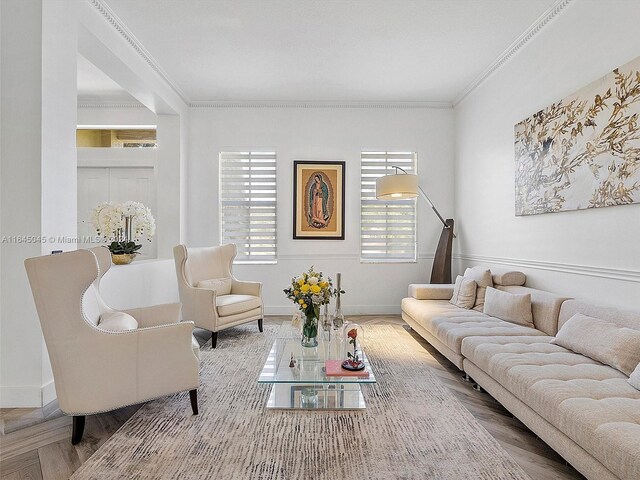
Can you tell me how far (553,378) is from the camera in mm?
2250

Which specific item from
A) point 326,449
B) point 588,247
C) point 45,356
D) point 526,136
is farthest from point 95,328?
point 526,136

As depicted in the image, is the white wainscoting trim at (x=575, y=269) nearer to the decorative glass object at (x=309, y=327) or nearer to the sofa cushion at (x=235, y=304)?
the decorative glass object at (x=309, y=327)

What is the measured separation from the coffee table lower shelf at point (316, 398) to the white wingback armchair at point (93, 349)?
575 millimetres

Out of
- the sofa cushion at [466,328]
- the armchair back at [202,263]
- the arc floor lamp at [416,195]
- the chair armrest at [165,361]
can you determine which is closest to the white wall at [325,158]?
the arc floor lamp at [416,195]

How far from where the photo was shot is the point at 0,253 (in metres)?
2.85

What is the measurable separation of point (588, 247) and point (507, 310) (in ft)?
2.74

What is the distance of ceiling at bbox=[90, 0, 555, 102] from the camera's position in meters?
3.60

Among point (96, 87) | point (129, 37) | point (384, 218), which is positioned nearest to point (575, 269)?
point (384, 218)

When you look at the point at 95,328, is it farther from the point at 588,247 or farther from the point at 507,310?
the point at 588,247

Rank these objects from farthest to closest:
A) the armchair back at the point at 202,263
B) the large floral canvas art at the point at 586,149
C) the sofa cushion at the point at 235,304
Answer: the armchair back at the point at 202,263 → the sofa cushion at the point at 235,304 → the large floral canvas art at the point at 586,149

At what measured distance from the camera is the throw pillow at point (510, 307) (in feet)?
11.5

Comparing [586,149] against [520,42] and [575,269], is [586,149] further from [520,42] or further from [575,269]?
[520,42]

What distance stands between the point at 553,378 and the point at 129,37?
4.62 metres

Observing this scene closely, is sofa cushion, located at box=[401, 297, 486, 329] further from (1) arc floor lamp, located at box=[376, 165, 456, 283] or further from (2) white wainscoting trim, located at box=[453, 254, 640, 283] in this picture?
(1) arc floor lamp, located at box=[376, 165, 456, 283]
